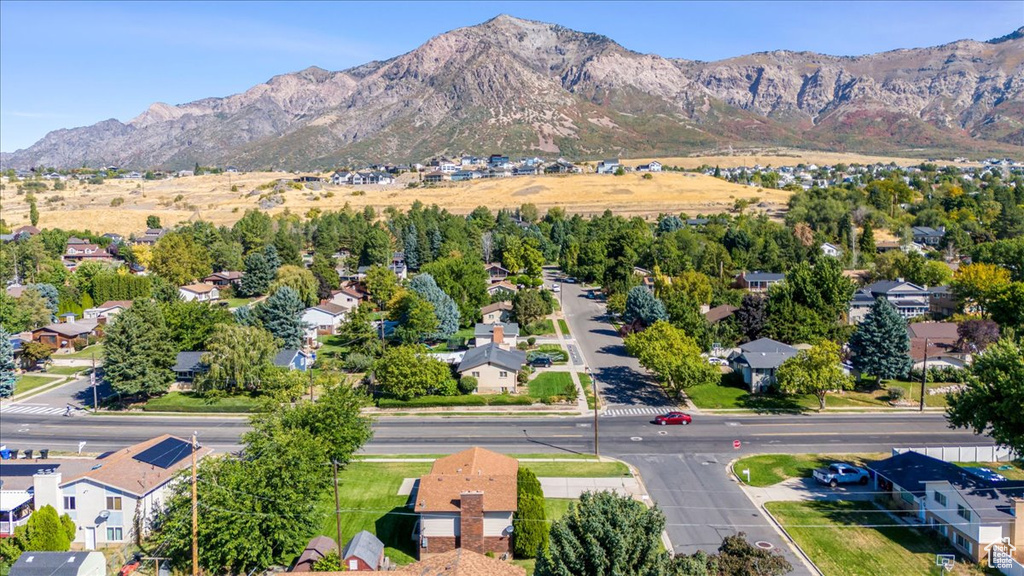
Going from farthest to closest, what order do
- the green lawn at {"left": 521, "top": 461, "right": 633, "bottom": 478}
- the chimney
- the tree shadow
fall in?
the green lawn at {"left": 521, "top": 461, "right": 633, "bottom": 478} < the chimney < the tree shadow

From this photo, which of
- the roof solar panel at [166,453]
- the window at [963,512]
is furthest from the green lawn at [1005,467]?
the roof solar panel at [166,453]

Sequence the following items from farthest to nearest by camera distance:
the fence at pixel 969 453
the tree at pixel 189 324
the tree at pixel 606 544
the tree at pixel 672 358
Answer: the tree at pixel 189 324, the tree at pixel 672 358, the fence at pixel 969 453, the tree at pixel 606 544

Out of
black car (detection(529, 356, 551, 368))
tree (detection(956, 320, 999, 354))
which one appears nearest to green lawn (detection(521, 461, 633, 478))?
black car (detection(529, 356, 551, 368))

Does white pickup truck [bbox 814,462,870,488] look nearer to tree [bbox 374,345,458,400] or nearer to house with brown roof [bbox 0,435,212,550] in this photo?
tree [bbox 374,345,458,400]

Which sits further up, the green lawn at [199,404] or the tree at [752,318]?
the tree at [752,318]

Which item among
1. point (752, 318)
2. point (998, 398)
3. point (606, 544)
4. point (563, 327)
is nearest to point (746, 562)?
point (606, 544)

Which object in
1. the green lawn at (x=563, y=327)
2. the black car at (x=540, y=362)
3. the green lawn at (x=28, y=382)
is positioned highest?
the green lawn at (x=563, y=327)

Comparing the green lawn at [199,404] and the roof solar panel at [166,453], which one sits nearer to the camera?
the roof solar panel at [166,453]

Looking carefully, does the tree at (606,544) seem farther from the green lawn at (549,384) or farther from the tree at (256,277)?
the tree at (256,277)

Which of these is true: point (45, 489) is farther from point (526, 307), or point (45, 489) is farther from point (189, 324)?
point (526, 307)
